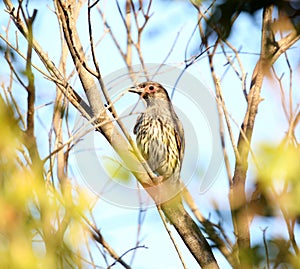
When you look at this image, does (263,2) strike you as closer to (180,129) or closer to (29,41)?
(29,41)

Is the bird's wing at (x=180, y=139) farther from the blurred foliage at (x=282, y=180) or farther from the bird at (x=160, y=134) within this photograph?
the blurred foliage at (x=282, y=180)

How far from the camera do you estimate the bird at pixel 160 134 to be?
239 inches

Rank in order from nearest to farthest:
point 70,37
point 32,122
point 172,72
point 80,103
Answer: point 32,122, point 70,37, point 80,103, point 172,72

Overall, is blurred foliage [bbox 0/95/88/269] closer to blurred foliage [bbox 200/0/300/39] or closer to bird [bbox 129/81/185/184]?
blurred foliage [bbox 200/0/300/39]

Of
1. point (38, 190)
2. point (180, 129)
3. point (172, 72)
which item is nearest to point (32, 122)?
point (38, 190)

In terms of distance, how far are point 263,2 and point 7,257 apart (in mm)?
1272

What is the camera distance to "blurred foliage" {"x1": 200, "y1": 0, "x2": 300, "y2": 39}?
82.8 inches

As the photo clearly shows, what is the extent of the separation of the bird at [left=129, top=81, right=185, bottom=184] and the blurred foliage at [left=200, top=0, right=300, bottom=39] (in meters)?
3.65

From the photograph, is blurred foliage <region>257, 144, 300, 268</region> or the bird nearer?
blurred foliage <region>257, 144, 300, 268</region>

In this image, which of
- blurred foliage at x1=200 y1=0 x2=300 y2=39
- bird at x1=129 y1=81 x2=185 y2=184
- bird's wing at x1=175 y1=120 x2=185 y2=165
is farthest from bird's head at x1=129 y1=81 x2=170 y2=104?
blurred foliage at x1=200 y1=0 x2=300 y2=39

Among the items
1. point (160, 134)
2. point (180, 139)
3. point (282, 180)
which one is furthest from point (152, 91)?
point (282, 180)

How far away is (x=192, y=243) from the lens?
3908 mm

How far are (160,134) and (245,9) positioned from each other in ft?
13.1

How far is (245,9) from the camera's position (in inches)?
86.7
